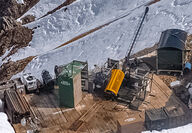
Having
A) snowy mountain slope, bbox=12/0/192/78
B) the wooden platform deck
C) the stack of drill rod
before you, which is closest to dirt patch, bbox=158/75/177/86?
the wooden platform deck

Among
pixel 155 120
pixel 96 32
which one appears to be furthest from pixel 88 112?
pixel 96 32

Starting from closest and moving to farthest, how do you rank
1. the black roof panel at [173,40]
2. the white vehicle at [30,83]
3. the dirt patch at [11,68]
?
the white vehicle at [30,83]
the black roof panel at [173,40]
the dirt patch at [11,68]

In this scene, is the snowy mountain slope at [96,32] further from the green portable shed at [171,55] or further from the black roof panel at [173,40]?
the green portable shed at [171,55]

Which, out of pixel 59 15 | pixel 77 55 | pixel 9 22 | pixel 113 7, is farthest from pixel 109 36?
pixel 9 22

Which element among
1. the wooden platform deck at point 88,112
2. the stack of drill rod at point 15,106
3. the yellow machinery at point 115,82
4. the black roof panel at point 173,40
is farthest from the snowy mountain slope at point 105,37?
the stack of drill rod at point 15,106

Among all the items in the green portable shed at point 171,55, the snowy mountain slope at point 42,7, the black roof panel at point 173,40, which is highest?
the snowy mountain slope at point 42,7

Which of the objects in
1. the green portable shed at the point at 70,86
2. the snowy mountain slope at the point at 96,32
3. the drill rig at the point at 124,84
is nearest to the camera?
the green portable shed at the point at 70,86

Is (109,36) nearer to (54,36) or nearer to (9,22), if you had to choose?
(54,36)

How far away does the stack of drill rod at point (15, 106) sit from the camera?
51.5 ft

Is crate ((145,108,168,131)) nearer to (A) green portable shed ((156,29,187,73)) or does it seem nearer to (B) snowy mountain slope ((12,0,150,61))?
(A) green portable shed ((156,29,187,73))

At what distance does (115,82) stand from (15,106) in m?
6.32

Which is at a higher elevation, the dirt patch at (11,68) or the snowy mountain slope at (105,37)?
the snowy mountain slope at (105,37)

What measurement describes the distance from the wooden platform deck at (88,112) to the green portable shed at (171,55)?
220 cm

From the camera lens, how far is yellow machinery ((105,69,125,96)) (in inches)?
683
